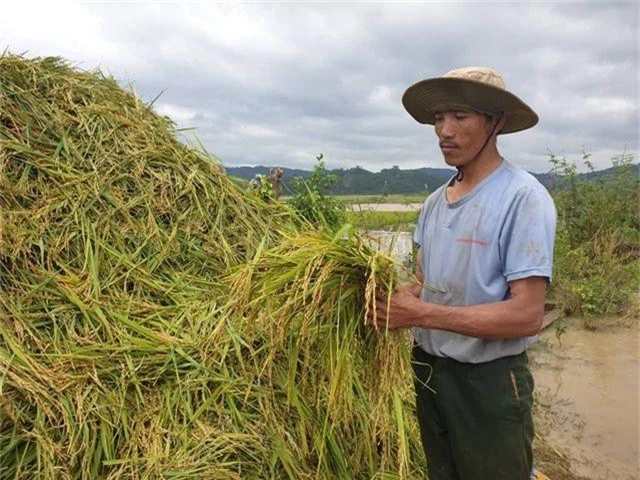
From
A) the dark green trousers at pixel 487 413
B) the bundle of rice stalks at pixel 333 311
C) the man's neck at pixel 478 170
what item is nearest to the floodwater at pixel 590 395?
the bundle of rice stalks at pixel 333 311

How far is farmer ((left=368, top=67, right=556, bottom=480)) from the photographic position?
1.48 meters

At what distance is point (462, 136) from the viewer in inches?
64.7

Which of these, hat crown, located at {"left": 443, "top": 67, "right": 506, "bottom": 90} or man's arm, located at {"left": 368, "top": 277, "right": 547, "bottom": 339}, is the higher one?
hat crown, located at {"left": 443, "top": 67, "right": 506, "bottom": 90}

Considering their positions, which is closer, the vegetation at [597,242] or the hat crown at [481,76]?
the hat crown at [481,76]

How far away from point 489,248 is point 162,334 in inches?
56.8

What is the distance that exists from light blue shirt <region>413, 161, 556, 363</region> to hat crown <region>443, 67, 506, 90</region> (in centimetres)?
25

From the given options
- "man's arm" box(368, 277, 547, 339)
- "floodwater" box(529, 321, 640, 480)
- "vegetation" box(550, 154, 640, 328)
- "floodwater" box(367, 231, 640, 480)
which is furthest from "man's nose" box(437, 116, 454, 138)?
"vegetation" box(550, 154, 640, 328)

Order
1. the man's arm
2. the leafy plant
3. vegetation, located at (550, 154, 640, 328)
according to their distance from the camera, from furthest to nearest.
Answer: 1. vegetation, located at (550, 154, 640, 328)
2. the leafy plant
3. the man's arm

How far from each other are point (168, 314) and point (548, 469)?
2.28 metres

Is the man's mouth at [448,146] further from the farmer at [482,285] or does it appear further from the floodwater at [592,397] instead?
the floodwater at [592,397]

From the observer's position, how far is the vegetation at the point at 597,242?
21.0 ft

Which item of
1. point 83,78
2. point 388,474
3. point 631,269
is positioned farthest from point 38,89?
point 631,269

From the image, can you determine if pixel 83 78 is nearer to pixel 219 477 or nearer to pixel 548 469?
pixel 219 477

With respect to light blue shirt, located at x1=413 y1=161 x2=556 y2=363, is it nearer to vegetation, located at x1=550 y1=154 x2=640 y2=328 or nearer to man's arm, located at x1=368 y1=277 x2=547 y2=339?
man's arm, located at x1=368 y1=277 x2=547 y2=339
